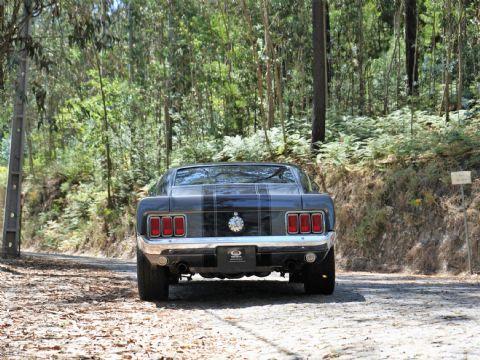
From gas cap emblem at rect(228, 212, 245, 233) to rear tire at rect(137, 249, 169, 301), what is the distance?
0.94 metres

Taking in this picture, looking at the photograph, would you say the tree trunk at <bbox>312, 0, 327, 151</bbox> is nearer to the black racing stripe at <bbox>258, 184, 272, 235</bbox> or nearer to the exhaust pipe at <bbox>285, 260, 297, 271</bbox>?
the exhaust pipe at <bbox>285, 260, 297, 271</bbox>

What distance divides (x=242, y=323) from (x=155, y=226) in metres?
1.65

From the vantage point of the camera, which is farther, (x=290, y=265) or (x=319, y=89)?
(x=319, y=89)

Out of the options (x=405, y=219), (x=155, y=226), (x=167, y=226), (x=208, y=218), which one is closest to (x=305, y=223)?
(x=208, y=218)

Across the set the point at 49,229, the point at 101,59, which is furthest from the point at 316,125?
the point at 49,229

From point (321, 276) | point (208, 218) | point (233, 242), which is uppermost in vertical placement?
point (208, 218)

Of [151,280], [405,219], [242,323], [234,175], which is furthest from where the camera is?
[405,219]

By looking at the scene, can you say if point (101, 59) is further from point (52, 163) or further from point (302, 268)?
point (302, 268)

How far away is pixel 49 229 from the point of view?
120 feet

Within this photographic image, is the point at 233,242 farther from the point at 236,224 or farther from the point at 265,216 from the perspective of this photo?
the point at 265,216

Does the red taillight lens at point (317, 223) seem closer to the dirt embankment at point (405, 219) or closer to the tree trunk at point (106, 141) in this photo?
the dirt embankment at point (405, 219)

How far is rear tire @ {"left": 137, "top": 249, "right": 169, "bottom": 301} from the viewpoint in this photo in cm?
829

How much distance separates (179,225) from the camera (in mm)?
7953

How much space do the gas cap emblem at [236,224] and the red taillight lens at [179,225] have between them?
1.57ft
